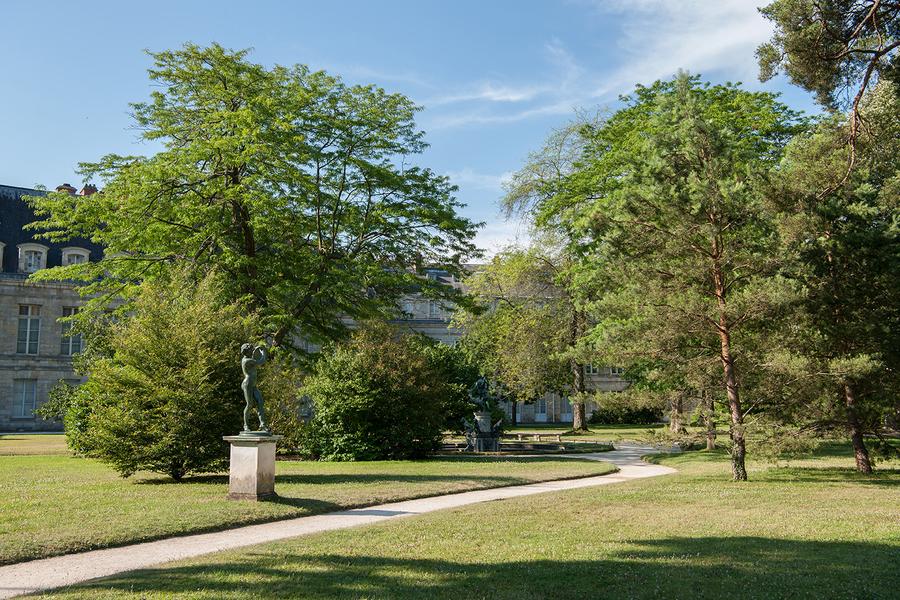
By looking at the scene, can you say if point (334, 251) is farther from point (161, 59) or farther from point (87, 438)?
point (87, 438)

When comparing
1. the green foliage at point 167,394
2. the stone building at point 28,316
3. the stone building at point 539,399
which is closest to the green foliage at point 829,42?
the green foliage at point 167,394

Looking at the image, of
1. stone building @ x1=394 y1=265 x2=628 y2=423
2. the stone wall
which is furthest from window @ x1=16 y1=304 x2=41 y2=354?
stone building @ x1=394 y1=265 x2=628 y2=423

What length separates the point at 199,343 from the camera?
1566cm

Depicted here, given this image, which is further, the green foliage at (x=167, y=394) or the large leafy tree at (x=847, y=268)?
the large leafy tree at (x=847, y=268)

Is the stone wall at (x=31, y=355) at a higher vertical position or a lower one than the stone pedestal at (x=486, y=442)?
higher

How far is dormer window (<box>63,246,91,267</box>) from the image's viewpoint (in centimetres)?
5125

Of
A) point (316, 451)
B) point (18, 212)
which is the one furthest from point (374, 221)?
point (18, 212)

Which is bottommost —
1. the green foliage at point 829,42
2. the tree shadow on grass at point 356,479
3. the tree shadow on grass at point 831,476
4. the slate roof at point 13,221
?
the tree shadow on grass at point 831,476

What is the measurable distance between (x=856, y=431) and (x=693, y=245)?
6606mm

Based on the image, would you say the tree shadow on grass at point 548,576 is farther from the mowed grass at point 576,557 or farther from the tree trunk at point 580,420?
the tree trunk at point 580,420

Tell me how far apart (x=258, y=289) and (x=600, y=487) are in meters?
12.7

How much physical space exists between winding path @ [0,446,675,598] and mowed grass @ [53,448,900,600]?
0.47 metres

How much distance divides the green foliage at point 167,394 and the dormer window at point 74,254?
131 ft

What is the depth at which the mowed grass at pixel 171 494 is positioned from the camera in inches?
365
